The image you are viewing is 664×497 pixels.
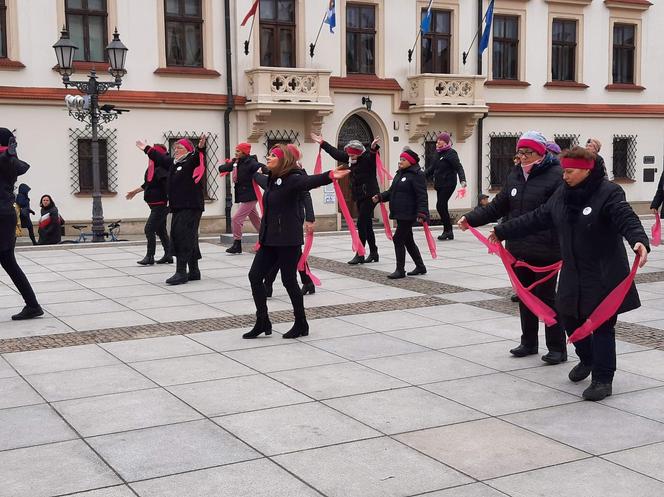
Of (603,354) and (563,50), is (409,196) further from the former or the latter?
(563,50)

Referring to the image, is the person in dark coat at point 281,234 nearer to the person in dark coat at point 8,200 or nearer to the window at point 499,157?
the person in dark coat at point 8,200

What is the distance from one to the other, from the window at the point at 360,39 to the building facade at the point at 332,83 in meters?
0.04

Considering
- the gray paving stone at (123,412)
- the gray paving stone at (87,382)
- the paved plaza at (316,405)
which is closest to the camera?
the paved plaza at (316,405)

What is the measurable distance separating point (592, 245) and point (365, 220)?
7.67m

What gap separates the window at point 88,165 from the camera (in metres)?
21.3

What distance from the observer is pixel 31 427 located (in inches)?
221

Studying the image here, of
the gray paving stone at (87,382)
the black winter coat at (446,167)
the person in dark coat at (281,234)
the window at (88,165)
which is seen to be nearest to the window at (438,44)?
the black winter coat at (446,167)

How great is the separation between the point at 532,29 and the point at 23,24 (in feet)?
46.7

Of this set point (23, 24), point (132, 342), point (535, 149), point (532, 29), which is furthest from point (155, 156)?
point (532, 29)

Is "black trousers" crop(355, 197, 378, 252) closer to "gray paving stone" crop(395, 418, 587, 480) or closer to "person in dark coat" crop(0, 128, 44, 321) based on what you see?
"person in dark coat" crop(0, 128, 44, 321)

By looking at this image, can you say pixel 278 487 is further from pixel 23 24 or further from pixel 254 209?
pixel 23 24

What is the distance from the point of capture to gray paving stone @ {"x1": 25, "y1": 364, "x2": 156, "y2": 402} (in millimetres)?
6445

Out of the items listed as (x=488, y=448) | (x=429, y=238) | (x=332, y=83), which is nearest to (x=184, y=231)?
(x=429, y=238)

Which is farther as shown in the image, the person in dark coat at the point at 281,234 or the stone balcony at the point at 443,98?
the stone balcony at the point at 443,98
